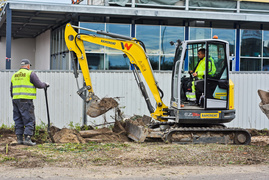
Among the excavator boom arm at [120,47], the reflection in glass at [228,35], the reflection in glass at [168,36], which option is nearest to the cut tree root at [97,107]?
the excavator boom arm at [120,47]

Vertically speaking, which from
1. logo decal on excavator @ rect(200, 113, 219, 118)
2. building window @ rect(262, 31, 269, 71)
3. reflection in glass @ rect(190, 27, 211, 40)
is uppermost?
reflection in glass @ rect(190, 27, 211, 40)

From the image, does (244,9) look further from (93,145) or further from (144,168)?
(144,168)

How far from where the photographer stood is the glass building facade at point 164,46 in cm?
2009

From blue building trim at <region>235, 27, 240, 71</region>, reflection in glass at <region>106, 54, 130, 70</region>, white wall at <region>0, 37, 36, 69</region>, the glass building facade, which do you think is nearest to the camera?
the glass building facade

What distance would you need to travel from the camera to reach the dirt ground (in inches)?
287

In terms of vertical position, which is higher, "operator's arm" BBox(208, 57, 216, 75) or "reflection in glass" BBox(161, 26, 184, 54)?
"reflection in glass" BBox(161, 26, 184, 54)

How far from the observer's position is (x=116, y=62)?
20.3m

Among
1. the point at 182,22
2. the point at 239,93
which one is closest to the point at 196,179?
the point at 239,93

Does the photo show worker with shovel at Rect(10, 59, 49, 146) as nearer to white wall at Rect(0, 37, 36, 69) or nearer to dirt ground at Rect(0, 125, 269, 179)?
dirt ground at Rect(0, 125, 269, 179)

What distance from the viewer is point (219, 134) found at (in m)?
10.6

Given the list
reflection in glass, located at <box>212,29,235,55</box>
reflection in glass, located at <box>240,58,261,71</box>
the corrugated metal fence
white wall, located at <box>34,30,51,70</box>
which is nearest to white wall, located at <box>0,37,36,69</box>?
white wall, located at <box>34,30,51,70</box>

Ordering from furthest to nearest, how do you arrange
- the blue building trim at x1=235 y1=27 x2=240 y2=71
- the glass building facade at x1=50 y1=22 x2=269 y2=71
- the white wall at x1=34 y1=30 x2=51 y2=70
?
the white wall at x1=34 y1=30 x2=51 y2=70 < the blue building trim at x1=235 y1=27 x2=240 y2=71 < the glass building facade at x1=50 y1=22 x2=269 y2=71

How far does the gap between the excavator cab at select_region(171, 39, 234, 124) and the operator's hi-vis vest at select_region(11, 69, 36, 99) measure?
3686 mm

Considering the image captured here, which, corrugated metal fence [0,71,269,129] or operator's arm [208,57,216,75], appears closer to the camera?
operator's arm [208,57,216,75]
